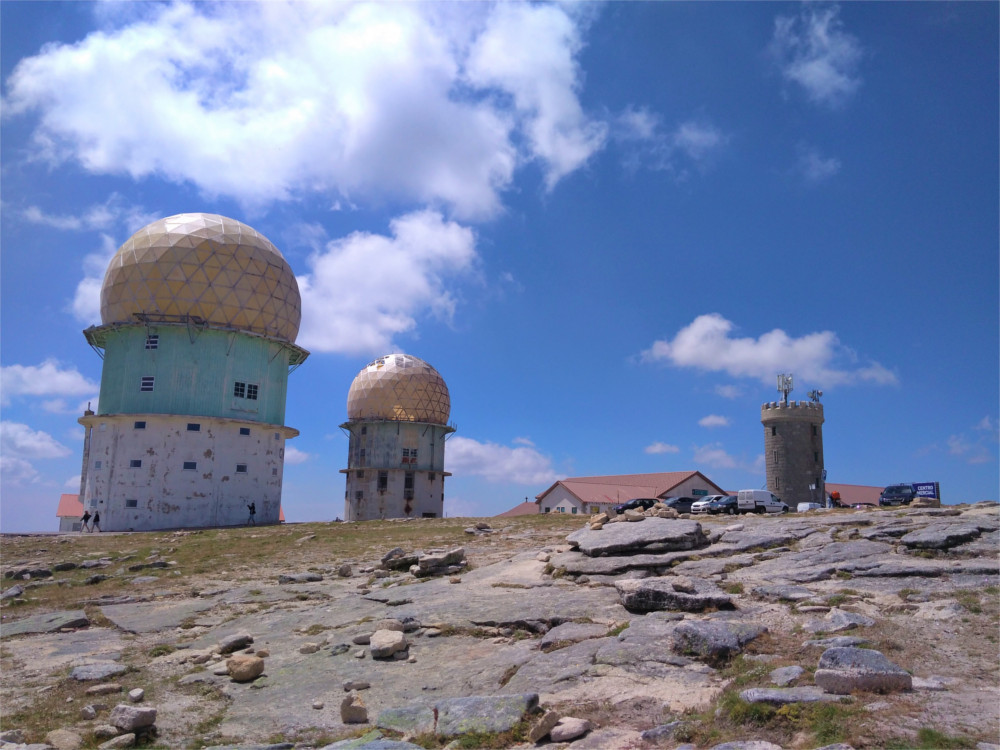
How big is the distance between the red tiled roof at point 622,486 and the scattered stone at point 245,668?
48593 mm

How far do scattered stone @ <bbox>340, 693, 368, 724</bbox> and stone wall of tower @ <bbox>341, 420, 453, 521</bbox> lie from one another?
165 ft

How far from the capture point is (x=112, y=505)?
37094 mm

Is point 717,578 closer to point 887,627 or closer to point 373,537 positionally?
point 887,627

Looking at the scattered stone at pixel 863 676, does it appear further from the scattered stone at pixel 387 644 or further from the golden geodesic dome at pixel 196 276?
the golden geodesic dome at pixel 196 276

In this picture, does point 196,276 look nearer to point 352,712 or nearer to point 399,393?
point 399,393

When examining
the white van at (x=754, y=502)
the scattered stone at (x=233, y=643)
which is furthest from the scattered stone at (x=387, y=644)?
the white van at (x=754, y=502)

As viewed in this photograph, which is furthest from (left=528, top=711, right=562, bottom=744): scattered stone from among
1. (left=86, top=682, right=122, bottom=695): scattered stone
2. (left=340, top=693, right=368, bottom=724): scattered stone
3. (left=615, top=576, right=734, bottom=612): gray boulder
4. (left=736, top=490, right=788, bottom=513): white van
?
(left=736, top=490, right=788, bottom=513): white van

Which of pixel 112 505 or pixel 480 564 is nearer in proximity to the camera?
pixel 480 564

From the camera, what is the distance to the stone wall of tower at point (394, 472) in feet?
192

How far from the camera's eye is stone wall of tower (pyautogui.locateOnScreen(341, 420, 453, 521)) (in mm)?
58656

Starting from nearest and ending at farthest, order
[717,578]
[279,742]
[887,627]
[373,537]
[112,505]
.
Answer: [279,742] < [887,627] < [717,578] < [373,537] < [112,505]

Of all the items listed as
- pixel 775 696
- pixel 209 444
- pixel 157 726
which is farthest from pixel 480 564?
pixel 209 444

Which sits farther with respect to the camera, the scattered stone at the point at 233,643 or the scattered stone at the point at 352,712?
the scattered stone at the point at 233,643

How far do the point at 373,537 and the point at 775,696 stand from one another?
72.4 ft
